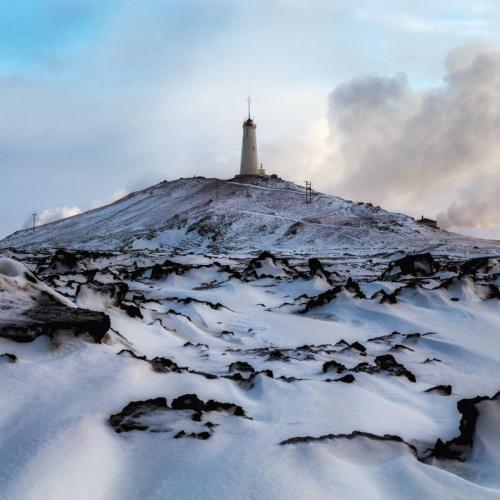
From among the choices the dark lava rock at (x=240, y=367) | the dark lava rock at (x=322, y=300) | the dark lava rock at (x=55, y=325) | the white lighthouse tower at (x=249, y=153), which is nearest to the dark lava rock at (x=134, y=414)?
the dark lava rock at (x=55, y=325)

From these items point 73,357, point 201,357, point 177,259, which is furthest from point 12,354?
point 177,259

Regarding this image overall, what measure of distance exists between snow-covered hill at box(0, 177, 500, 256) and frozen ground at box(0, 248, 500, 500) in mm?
36366

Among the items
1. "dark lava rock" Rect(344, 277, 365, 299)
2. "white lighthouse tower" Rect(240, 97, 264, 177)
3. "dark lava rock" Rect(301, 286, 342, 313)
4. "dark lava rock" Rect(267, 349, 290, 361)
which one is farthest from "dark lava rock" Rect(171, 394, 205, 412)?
"white lighthouse tower" Rect(240, 97, 264, 177)

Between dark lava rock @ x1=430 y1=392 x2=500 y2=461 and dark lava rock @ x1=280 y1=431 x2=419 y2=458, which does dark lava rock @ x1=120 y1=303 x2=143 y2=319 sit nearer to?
dark lava rock @ x1=280 y1=431 x2=419 y2=458

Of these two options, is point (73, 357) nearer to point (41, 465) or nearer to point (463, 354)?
point (41, 465)

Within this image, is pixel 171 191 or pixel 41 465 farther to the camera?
pixel 171 191

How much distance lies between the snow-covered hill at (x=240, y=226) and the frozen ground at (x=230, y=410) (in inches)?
1432

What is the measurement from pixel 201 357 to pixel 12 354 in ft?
7.86

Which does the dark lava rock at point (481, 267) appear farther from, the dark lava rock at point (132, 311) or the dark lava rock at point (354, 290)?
the dark lava rock at point (132, 311)

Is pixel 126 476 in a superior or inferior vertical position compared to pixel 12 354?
inferior

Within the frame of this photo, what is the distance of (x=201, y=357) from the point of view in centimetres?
665

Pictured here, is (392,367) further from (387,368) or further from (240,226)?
(240,226)

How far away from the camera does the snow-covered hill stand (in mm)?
51469

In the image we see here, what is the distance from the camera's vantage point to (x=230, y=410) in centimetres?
427
